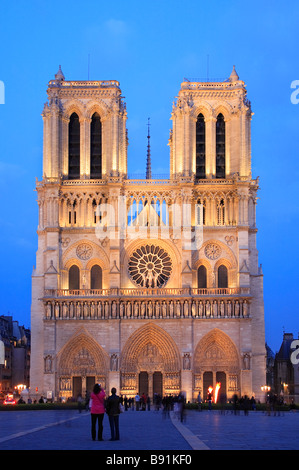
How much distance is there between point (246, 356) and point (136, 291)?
9369 millimetres

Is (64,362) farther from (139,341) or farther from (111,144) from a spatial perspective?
(111,144)

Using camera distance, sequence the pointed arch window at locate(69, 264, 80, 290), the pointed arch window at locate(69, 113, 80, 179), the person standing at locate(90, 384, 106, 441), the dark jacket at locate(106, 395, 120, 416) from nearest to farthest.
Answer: the person standing at locate(90, 384, 106, 441) → the dark jacket at locate(106, 395, 120, 416) → the pointed arch window at locate(69, 264, 80, 290) → the pointed arch window at locate(69, 113, 80, 179)

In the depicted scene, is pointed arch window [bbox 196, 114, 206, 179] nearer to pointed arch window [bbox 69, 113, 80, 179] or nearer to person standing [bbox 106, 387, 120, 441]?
pointed arch window [bbox 69, 113, 80, 179]

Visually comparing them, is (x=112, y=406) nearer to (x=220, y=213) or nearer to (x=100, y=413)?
(x=100, y=413)

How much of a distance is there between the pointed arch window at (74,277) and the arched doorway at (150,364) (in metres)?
6.19

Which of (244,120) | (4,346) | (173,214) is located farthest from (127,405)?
(4,346)

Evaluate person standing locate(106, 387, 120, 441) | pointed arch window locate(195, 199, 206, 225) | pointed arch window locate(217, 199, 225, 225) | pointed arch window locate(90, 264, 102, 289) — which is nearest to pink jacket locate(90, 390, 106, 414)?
person standing locate(106, 387, 120, 441)

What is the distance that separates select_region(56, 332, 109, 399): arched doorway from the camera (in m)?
58.7

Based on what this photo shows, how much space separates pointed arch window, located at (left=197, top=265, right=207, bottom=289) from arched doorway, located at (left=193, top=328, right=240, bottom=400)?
13.3 feet

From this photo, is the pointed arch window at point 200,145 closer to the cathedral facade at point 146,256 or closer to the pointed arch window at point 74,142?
the cathedral facade at point 146,256

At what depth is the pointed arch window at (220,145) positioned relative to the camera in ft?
208

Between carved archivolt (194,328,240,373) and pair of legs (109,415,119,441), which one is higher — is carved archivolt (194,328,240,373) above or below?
above

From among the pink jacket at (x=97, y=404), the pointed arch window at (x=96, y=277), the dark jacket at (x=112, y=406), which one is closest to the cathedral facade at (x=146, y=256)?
the pointed arch window at (x=96, y=277)

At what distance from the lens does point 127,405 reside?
171 feet
